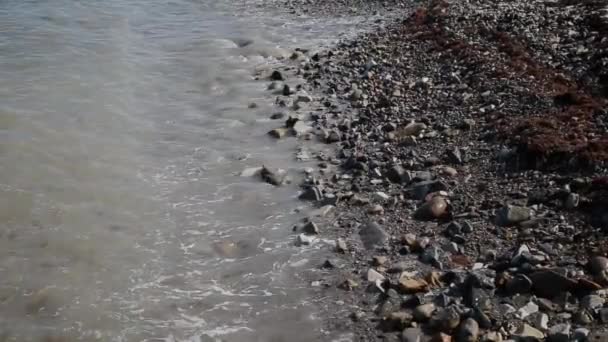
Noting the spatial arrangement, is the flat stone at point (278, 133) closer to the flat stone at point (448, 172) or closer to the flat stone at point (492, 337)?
the flat stone at point (448, 172)

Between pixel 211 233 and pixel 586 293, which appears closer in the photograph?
pixel 586 293

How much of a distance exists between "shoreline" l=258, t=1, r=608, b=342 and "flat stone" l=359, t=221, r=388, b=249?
0.02m

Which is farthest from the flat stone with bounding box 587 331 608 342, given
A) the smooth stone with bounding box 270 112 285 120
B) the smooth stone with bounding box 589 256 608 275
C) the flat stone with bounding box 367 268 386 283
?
the smooth stone with bounding box 270 112 285 120

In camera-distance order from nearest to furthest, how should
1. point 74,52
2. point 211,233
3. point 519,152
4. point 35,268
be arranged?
point 35,268 → point 211,233 → point 519,152 → point 74,52

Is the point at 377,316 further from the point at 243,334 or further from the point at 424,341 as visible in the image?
the point at 243,334

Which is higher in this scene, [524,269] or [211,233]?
[524,269]

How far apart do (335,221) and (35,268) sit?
11.4ft

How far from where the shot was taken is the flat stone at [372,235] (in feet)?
23.1

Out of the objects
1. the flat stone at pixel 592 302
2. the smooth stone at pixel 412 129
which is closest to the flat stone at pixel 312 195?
the smooth stone at pixel 412 129

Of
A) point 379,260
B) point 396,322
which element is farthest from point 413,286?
point 379,260

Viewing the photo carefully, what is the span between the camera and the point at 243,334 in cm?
570

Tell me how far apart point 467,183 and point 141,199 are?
4.35m

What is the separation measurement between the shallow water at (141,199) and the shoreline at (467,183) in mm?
625

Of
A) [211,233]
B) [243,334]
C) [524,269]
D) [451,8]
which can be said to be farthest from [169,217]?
[451,8]
